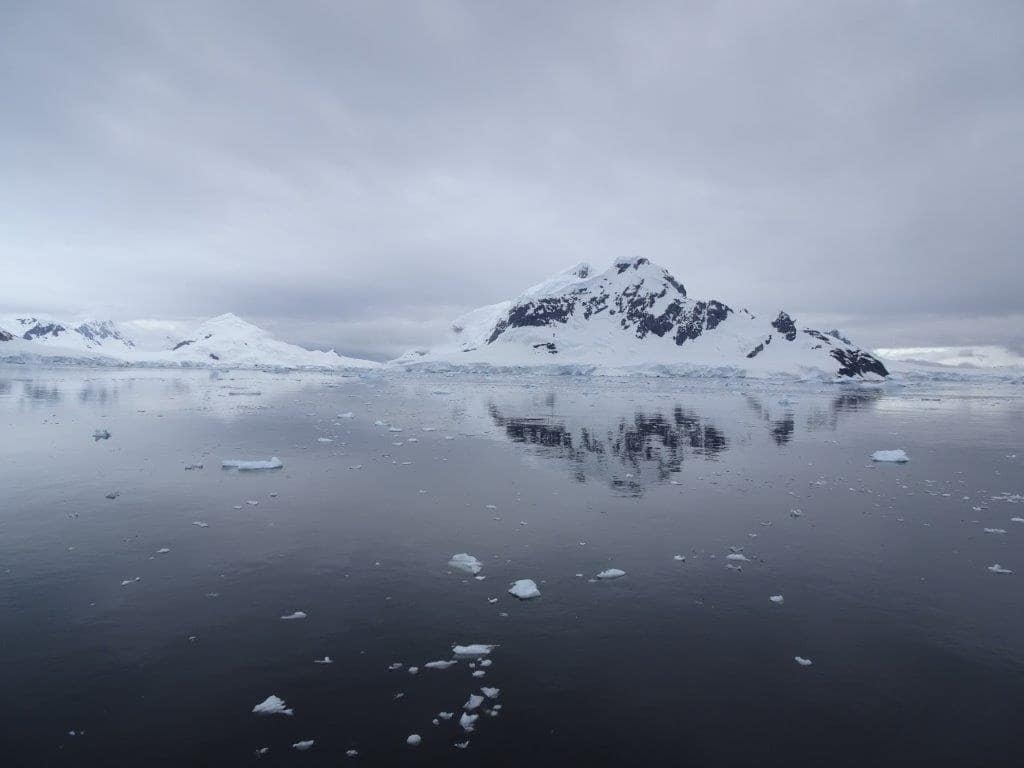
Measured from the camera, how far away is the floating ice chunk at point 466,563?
1291cm

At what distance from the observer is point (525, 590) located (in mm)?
11719

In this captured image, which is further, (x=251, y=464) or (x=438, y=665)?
(x=251, y=464)

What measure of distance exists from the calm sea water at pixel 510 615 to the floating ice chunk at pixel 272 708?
125mm

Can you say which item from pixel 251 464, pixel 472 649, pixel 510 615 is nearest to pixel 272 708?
pixel 472 649

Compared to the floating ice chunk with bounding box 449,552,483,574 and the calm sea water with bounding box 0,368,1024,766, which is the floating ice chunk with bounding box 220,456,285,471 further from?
the floating ice chunk with bounding box 449,552,483,574

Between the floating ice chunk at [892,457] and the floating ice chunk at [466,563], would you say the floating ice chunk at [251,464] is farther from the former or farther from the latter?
the floating ice chunk at [892,457]

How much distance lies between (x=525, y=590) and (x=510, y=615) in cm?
94

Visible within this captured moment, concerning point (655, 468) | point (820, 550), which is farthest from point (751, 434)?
point (820, 550)

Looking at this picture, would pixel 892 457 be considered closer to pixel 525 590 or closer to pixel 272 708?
pixel 525 590

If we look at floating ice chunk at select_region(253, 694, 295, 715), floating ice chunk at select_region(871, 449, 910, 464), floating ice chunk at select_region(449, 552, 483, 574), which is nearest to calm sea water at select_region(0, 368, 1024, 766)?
floating ice chunk at select_region(253, 694, 295, 715)

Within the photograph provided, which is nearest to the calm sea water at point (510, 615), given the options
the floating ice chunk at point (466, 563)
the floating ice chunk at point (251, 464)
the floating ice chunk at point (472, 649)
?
the floating ice chunk at point (472, 649)

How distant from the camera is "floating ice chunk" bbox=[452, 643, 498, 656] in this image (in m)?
9.48

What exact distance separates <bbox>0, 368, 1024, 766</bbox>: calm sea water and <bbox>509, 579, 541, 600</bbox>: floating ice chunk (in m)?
0.30

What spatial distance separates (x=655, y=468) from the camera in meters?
24.3
